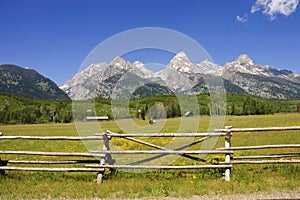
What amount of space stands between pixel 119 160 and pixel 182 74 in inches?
196

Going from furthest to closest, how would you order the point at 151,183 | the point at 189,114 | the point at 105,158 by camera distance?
the point at 105,158 < the point at 189,114 < the point at 151,183

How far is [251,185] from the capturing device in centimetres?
915

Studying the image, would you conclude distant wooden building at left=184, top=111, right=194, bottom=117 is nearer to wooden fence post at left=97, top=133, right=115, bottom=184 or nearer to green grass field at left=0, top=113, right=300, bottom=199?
green grass field at left=0, top=113, right=300, bottom=199

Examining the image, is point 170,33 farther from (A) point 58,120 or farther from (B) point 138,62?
(A) point 58,120

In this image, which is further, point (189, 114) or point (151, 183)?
point (189, 114)

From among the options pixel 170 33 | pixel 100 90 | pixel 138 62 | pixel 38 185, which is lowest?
pixel 38 185

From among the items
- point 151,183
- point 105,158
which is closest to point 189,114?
point 151,183

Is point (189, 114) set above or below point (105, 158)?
above

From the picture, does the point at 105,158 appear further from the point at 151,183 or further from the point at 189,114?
the point at 189,114

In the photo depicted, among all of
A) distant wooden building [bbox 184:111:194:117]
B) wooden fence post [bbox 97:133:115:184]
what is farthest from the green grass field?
distant wooden building [bbox 184:111:194:117]

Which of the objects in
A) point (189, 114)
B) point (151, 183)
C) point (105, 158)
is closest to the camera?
point (151, 183)

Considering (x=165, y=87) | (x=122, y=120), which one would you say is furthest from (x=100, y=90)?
(x=165, y=87)

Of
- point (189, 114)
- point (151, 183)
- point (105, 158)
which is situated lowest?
point (151, 183)

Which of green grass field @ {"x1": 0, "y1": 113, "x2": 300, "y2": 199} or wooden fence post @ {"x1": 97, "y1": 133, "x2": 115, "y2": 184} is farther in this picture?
wooden fence post @ {"x1": 97, "y1": 133, "x2": 115, "y2": 184}
